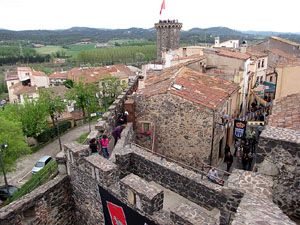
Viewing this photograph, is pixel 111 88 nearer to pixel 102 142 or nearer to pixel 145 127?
pixel 145 127

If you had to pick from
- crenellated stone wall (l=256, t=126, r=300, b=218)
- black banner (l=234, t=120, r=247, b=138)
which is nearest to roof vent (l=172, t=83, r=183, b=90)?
black banner (l=234, t=120, r=247, b=138)

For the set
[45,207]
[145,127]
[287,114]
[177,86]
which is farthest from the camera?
[145,127]

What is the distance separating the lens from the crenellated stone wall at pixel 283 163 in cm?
622

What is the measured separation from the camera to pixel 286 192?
6.75 meters

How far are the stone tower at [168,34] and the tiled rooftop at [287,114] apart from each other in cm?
4586

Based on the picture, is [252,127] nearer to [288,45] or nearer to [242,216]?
[242,216]

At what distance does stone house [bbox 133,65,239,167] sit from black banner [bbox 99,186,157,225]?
667 centimetres

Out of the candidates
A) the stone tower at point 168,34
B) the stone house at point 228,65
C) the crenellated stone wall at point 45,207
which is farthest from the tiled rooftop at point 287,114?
the stone tower at point 168,34

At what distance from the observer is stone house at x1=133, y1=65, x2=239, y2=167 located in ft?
42.5

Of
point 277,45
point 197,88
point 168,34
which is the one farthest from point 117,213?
point 168,34

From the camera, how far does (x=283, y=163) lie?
639cm

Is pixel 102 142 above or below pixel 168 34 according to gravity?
below

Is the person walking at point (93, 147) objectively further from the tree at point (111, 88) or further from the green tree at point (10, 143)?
the tree at point (111, 88)

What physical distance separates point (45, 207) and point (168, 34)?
53.3 m
